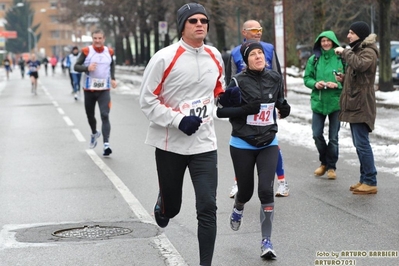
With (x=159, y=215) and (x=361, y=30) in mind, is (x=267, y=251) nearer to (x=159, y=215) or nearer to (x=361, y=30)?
(x=159, y=215)

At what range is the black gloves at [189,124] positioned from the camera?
555 cm

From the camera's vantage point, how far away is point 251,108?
655cm

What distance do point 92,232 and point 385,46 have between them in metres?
18.8

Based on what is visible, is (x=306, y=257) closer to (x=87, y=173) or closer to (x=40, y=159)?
(x=87, y=173)

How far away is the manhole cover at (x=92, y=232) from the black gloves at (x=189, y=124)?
199 centimetres

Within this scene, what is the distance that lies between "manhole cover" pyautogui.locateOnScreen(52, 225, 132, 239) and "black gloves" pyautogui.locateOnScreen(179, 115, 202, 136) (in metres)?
1.99

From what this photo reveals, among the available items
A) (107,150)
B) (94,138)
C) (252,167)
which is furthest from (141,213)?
(94,138)

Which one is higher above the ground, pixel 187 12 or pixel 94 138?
pixel 187 12

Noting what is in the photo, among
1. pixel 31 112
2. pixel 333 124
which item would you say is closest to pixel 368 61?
pixel 333 124

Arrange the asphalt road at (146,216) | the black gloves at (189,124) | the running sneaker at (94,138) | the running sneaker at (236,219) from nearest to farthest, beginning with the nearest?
the black gloves at (189,124) → the asphalt road at (146,216) → the running sneaker at (236,219) → the running sneaker at (94,138)

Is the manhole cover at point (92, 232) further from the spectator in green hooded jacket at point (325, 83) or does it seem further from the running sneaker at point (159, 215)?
the spectator in green hooded jacket at point (325, 83)

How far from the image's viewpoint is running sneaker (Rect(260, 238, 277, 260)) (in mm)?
6250

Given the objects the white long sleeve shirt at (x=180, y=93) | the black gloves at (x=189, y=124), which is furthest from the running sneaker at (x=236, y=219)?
the black gloves at (x=189, y=124)

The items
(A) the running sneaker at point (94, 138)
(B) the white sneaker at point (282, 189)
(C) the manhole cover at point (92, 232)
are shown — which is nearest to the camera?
(C) the manhole cover at point (92, 232)
